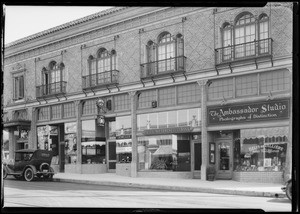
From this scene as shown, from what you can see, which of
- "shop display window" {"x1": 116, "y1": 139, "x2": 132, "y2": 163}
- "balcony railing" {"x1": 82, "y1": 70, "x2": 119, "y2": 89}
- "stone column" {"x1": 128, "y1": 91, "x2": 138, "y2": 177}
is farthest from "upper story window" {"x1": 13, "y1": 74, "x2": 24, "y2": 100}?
"stone column" {"x1": 128, "y1": 91, "x2": 138, "y2": 177}

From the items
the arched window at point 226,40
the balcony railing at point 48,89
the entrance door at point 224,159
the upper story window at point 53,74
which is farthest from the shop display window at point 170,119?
the balcony railing at point 48,89

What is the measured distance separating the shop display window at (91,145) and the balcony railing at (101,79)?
4.16 ft

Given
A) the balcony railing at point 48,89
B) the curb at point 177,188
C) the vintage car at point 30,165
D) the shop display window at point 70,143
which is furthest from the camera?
the vintage car at point 30,165

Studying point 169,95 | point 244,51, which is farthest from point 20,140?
point 244,51

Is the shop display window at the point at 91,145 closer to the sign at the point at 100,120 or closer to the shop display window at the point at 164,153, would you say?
the sign at the point at 100,120

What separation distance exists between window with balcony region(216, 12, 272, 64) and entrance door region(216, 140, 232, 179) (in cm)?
356

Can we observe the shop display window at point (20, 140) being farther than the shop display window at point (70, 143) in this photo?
No

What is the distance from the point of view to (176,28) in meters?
16.3

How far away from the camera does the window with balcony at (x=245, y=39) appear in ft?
46.4

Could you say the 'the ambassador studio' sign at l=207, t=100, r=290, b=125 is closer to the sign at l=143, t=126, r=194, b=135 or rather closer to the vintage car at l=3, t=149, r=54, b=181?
the sign at l=143, t=126, r=194, b=135

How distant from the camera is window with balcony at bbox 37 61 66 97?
34.9 ft

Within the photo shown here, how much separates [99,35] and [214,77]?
513 centimetres

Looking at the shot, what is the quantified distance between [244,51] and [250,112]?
2331 mm
